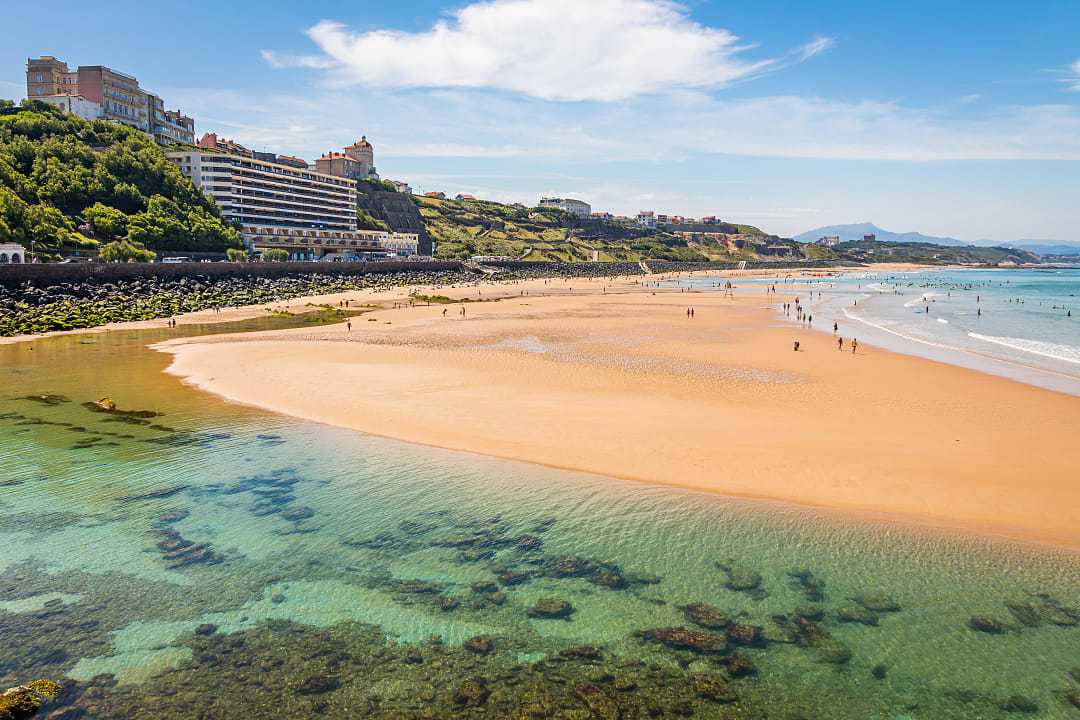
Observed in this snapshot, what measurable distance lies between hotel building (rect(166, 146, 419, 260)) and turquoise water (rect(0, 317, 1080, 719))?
94727 millimetres

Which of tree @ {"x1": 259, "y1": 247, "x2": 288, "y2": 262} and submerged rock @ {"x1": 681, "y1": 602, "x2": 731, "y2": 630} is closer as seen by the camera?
submerged rock @ {"x1": 681, "y1": 602, "x2": 731, "y2": 630}

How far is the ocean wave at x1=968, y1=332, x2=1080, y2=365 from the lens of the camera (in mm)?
34531

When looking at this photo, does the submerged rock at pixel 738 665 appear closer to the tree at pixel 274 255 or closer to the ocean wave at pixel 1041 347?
the ocean wave at pixel 1041 347

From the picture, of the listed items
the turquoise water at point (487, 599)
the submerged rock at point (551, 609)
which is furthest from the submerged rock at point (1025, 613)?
the submerged rock at point (551, 609)

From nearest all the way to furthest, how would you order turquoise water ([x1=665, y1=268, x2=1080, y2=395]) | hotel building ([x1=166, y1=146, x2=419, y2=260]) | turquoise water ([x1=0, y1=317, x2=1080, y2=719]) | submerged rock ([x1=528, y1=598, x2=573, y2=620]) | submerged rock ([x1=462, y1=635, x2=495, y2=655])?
turquoise water ([x1=0, y1=317, x2=1080, y2=719]), submerged rock ([x1=462, y1=635, x2=495, y2=655]), submerged rock ([x1=528, y1=598, x2=573, y2=620]), turquoise water ([x1=665, y1=268, x2=1080, y2=395]), hotel building ([x1=166, y1=146, x2=419, y2=260])

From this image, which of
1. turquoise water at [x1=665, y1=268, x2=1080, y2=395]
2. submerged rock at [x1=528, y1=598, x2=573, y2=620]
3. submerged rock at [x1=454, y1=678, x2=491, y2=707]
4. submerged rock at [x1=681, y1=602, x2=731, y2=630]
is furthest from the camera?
turquoise water at [x1=665, y1=268, x2=1080, y2=395]

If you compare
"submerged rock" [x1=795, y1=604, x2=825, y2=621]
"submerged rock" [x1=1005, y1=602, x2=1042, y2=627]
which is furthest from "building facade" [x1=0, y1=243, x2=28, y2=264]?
"submerged rock" [x1=1005, y1=602, x2=1042, y2=627]

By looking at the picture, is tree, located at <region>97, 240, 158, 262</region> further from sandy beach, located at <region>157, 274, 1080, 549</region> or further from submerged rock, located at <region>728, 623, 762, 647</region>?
submerged rock, located at <region>728, 623, 762, 647</region>

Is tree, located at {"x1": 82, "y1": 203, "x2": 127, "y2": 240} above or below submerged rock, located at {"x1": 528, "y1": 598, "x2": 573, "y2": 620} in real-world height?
above

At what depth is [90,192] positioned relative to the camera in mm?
80812

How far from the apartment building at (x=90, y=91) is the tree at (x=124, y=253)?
2494 inches

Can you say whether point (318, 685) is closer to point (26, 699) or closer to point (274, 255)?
point (26, 699)

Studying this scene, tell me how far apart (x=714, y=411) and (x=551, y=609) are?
A: 13.0m

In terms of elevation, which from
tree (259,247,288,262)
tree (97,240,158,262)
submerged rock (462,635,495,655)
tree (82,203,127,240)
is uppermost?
tree (82,203,127,240)
